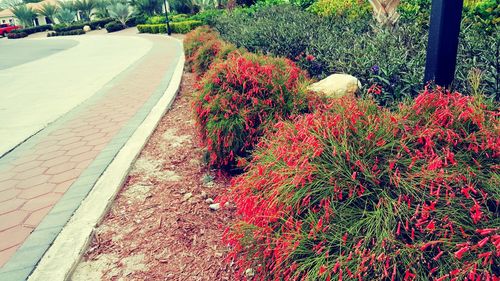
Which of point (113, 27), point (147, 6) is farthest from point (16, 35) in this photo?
point (147, 6)

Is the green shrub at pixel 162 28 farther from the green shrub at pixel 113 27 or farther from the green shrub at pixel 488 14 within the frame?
→ the green shrub at pixel 488 14

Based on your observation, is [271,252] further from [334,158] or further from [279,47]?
[279,47]

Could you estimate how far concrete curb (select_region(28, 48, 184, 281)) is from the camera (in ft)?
9.09

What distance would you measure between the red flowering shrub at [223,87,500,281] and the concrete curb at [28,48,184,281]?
1379 millimetres

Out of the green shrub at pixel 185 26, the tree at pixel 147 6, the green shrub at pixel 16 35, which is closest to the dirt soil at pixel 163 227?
the green shrub at pixel 185 26

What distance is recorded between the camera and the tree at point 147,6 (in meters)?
43.4

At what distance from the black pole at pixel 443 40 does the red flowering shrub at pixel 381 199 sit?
0.37 metres

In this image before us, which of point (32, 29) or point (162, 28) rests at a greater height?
point (32, 29)

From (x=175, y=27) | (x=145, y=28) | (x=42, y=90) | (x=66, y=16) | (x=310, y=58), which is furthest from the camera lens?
(x=66, y=16)

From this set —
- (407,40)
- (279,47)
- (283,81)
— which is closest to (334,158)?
(283,81)

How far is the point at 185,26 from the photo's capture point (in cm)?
2711

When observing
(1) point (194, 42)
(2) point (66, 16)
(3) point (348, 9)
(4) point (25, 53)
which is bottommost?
(4) point (25, 53)

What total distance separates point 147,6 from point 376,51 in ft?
143

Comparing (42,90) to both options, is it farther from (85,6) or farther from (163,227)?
(85,6)
